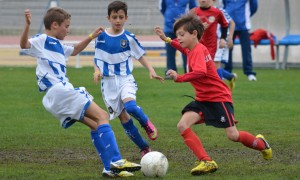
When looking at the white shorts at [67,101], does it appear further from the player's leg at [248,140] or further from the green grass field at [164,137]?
the player's leg at [248,140]

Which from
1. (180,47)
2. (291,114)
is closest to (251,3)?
(291,114)

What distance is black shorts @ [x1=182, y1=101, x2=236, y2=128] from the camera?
25.8ft

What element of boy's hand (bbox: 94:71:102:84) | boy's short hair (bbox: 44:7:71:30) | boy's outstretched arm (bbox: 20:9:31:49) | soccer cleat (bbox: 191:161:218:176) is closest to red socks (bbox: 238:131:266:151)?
soccer cleat (bbox: 191:161:218:176)

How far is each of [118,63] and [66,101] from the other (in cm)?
159

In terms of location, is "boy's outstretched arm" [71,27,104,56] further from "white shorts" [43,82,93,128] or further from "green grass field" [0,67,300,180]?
"green grass field" [0,67,300,180]

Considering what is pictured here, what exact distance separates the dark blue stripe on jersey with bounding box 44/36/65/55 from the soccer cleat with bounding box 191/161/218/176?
1701 millimetres

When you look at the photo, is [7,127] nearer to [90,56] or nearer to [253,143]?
[253,143]

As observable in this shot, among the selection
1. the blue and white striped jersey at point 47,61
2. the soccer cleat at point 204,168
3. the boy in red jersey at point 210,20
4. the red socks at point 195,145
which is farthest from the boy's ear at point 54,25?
the boy in red jersey at point 210,20

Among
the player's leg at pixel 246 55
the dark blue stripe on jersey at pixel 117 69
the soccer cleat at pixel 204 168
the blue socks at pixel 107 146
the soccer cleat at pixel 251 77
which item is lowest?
the soccer cleat at pixel 251 77

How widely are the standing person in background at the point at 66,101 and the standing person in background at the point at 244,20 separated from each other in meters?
11.0

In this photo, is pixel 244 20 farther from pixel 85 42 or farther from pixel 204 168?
pixel 204 168

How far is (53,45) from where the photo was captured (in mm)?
7754

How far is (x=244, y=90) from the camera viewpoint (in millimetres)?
16047

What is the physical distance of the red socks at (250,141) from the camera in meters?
7.95
